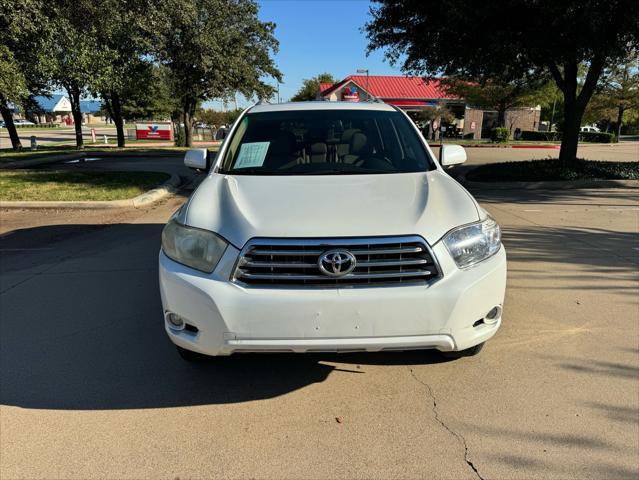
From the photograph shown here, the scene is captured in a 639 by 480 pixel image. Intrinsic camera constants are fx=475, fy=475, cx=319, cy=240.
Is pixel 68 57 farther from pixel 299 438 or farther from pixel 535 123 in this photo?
pixel 535 123

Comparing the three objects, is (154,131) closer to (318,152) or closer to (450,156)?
(318,152)

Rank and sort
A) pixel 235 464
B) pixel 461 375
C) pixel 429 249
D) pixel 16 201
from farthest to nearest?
1. pixel 16 201
2. pixel 461 375
3. pixel 429 249
4. pixel 235 464

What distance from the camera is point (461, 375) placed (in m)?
3.16

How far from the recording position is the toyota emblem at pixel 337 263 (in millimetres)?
2506

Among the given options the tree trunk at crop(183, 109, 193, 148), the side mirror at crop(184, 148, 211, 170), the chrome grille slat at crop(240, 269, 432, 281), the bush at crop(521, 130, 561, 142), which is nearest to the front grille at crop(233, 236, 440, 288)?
the chrome grille slat at crop(240, 269, 432, 281)

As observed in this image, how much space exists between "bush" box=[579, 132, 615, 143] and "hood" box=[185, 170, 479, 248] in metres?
50.9

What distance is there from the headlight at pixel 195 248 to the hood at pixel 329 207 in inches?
2.0

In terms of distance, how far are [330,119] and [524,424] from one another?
2874 millimetres

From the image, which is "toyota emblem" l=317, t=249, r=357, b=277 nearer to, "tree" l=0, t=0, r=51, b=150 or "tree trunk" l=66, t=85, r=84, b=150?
"tree" l=0, t=0, r=51, b=150

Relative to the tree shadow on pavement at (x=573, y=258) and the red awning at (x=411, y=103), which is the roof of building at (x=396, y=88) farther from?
the tree shadow on pavement at (x=573, y=258)

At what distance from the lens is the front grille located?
253 centimetres

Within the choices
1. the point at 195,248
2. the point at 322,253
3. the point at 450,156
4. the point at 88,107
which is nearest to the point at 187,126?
the point at 450,156

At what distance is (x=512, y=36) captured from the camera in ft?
36.4

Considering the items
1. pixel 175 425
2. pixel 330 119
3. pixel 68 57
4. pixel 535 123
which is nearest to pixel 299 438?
pixel 175 425
